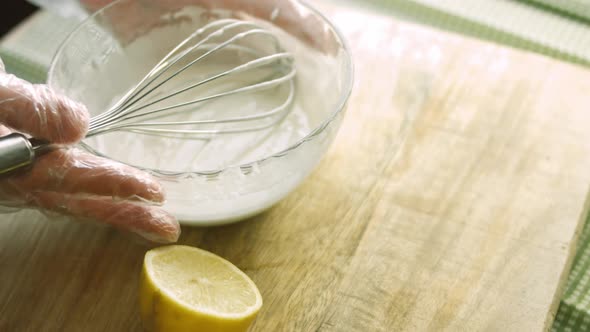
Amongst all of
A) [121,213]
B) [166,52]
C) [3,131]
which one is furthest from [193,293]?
[166,52]

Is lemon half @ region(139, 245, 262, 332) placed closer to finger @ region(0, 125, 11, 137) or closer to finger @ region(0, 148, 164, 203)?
finger @ region(0, 148, 164, 203)

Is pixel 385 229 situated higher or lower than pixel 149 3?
lower

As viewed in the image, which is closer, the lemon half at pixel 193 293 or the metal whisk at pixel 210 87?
the lemon half at pixel 193 293

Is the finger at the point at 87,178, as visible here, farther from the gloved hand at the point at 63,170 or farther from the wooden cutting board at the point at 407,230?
the wooden cutting board at the point at 407,230

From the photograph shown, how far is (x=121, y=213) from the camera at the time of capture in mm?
618

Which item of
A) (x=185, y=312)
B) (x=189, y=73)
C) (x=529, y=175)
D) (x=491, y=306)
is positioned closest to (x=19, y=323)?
(x=185, y=312)

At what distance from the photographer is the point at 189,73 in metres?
0.79

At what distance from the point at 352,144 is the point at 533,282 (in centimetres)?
25

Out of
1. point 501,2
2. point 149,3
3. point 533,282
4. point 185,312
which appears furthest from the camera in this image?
point 501,2

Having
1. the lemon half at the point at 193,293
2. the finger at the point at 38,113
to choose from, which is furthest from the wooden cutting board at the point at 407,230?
the finger at the point at 38,113

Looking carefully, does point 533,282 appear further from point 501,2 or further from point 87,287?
point 501,2

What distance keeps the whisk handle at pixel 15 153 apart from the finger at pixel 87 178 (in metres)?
0.02

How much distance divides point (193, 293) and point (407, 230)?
24 centimetres

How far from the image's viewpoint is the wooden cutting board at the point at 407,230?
641 millimetres
